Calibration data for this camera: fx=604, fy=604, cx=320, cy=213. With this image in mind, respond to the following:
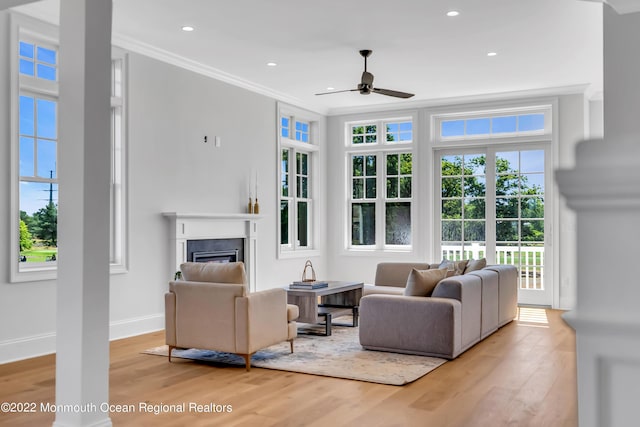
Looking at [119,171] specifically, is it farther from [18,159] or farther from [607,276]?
[607,276]

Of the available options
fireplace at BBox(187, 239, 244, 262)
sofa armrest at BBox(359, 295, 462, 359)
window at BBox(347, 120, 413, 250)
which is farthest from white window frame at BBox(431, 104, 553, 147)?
sofa armrest at BBox(359, 295, 462, 359)

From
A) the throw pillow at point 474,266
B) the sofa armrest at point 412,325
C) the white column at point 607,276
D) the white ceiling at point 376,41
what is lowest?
the sofa armrest at point 412,325

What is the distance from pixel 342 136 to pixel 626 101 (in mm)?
9417

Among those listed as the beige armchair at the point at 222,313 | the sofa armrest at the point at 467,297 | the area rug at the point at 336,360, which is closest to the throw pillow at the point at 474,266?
the sofa armrest at the point at 467,297

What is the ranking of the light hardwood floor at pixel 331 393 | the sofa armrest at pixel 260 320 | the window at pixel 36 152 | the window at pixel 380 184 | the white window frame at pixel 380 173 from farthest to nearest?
the window at pixel 380 184 < the white window frame at pixel 380 173 < the window at pixel 36 152 < the sofa armrest at pixel 260 320 < the light hardwood floor at pixel 331 393

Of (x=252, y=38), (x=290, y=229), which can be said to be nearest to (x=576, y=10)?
(x=252, y=38)

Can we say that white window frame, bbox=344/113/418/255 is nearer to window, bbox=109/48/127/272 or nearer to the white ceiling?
the white ceiling

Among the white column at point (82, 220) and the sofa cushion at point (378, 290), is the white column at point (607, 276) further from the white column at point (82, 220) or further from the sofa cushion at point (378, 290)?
the sofa cushion at point (378, 290)

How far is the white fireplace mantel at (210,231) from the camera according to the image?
6762 millimetres

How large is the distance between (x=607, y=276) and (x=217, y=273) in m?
4.48

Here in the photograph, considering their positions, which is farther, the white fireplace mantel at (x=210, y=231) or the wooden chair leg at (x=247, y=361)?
the white fireplace mantel at (x=210, y=231)

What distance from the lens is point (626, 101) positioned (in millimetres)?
763

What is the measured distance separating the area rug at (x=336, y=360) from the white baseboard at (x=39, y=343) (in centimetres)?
74

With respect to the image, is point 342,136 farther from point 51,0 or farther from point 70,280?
point 70,280
